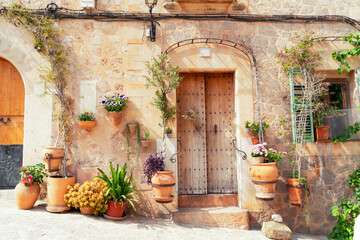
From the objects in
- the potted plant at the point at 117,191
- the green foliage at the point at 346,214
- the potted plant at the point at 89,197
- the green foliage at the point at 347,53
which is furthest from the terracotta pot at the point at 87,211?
the green foliage at the point at 347,53

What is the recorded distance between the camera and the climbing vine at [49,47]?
4.51m

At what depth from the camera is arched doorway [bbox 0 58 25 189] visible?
4.67 m

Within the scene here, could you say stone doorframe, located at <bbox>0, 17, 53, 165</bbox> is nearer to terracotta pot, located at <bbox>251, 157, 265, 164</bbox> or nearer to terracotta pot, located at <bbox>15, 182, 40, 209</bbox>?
terracotta pot, located at <bbox>15, 182, 40, 209</bbox>

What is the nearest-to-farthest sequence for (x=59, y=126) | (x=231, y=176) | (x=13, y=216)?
(x=13, y=216) < (x=59, y=126) < (x=231, y=176)

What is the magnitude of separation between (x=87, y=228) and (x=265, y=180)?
2736 millimetres

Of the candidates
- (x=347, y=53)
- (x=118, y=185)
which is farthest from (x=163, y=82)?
(x=347, y=53)

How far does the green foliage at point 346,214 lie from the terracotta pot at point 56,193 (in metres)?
4.42

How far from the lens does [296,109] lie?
4.59 meters

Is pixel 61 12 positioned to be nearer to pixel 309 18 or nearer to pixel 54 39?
pixel 54 39

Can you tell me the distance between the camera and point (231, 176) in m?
4.85

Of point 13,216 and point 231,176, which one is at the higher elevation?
point 231,176

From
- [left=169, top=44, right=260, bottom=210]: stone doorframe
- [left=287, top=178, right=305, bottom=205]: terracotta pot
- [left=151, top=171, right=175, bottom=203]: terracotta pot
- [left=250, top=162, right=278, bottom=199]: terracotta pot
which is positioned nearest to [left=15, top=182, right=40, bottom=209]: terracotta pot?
[left=151, top=171, right=175, bottom=203]: terracotta pot

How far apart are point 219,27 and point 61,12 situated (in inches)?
113

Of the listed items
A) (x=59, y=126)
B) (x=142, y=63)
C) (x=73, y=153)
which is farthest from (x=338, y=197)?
(x=59, y=126)
